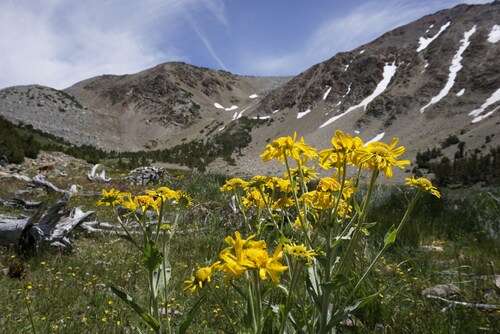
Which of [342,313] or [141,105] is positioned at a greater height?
[141,105]

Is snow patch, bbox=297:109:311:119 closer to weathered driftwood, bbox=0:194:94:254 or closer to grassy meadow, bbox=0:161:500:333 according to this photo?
grassy meadow, bbox=0:161:500:333

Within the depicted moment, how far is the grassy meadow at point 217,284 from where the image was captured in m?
2.72

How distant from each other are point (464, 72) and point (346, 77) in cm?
2173

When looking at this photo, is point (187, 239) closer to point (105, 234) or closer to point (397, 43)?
point (105, 234)

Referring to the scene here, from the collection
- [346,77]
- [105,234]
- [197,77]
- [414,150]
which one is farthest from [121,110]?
[105,234]

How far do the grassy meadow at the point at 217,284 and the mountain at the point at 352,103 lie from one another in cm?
2926

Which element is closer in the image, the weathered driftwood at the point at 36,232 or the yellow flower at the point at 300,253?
the yellow flower at the point at 300,253

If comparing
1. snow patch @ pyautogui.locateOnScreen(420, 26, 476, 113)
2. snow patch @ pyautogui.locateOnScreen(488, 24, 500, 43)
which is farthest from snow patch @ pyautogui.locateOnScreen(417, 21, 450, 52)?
snow patch @ pyautogui.locateOnScreen(488, 24, 500, 43)

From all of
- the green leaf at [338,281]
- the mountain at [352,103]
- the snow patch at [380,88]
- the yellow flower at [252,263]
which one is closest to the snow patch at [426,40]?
the mountain at [352,103]

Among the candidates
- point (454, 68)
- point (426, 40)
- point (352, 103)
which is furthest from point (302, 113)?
point (426, 40)

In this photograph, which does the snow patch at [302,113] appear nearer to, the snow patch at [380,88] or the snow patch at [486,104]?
the snow patch at [380,88]

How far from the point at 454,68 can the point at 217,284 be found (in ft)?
192

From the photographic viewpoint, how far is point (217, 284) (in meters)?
3.88

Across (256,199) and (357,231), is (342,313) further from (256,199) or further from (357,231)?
(256,199)
